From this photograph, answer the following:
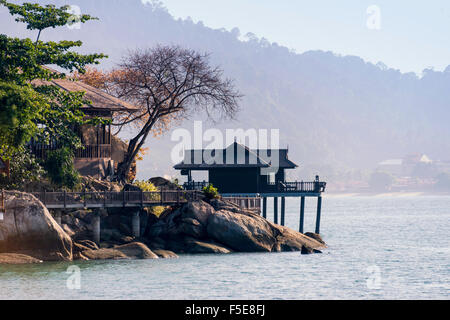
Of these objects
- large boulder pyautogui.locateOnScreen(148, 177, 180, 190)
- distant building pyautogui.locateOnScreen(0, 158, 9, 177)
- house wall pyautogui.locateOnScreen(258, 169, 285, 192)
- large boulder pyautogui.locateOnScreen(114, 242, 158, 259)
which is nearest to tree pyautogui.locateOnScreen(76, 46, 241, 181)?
large boulder pyautogui.locateOnScreen(148, 177, 180, 190)

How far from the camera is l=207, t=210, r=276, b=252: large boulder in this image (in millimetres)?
50656

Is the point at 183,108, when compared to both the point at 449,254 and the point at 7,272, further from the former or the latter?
the point at 7,272

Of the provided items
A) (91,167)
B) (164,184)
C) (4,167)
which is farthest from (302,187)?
(4,167)

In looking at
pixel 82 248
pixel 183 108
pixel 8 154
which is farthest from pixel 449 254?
pixel 8 154

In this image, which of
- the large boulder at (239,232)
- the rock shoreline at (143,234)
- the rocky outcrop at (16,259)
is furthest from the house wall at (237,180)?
the rocky outcrop at (16,259)

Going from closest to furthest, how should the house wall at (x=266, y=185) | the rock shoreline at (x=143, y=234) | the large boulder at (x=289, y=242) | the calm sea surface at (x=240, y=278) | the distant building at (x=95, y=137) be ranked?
the calm sea surface at (x=240, y=278), the rock shoreline at (x=143, y=234), the large boulder at (x=289, y=242), the distant building at (x=95, y=137), the house wall at (x=266, y=185)

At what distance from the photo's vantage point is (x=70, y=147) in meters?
55.3

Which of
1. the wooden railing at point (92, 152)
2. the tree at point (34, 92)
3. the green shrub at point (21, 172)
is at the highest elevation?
the tree at point (34, 92)

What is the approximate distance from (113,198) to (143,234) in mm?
3414

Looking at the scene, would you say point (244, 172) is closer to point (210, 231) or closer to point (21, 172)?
point (210, 231)

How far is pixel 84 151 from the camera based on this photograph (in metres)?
57.4

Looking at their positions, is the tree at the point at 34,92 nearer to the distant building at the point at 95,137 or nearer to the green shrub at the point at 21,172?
the green shrub at the point at 21,172

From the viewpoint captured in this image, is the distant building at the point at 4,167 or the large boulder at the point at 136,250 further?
the distant building at the point at 4,167

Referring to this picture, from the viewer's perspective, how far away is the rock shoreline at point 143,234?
42.7m
